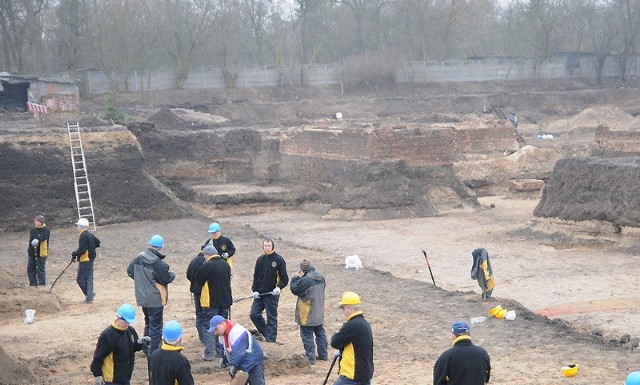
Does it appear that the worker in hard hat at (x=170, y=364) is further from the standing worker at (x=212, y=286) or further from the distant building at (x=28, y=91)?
the distant building at (x=28, y=91)

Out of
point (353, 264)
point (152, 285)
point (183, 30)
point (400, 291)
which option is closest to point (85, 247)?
point (152, 285)

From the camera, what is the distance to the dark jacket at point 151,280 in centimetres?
1393

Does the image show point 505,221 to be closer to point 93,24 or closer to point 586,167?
point 586,167

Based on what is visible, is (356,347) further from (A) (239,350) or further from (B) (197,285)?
(B) (197,285)

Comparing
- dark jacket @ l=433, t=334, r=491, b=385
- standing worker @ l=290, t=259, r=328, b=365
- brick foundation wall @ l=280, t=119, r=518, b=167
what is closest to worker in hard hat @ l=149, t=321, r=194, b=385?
dark jacket @ l=433, t=334, r=491, b=385

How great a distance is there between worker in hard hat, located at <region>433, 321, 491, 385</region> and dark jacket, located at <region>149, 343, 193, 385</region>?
7.54 ft

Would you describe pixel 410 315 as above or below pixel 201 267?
below

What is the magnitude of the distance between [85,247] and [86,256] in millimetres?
219

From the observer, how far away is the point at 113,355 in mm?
10508

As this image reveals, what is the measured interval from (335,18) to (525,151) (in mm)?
40777

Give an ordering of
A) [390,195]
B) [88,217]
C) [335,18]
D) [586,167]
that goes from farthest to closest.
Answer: [335,18] < [390,195] < [88,217] < [586,167]

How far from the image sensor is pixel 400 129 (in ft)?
114

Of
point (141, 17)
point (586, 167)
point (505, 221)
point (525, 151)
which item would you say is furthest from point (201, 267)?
point (141, 17)

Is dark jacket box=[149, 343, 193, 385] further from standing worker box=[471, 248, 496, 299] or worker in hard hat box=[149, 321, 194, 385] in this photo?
standing worker box=[471, 248, 496, 299]
